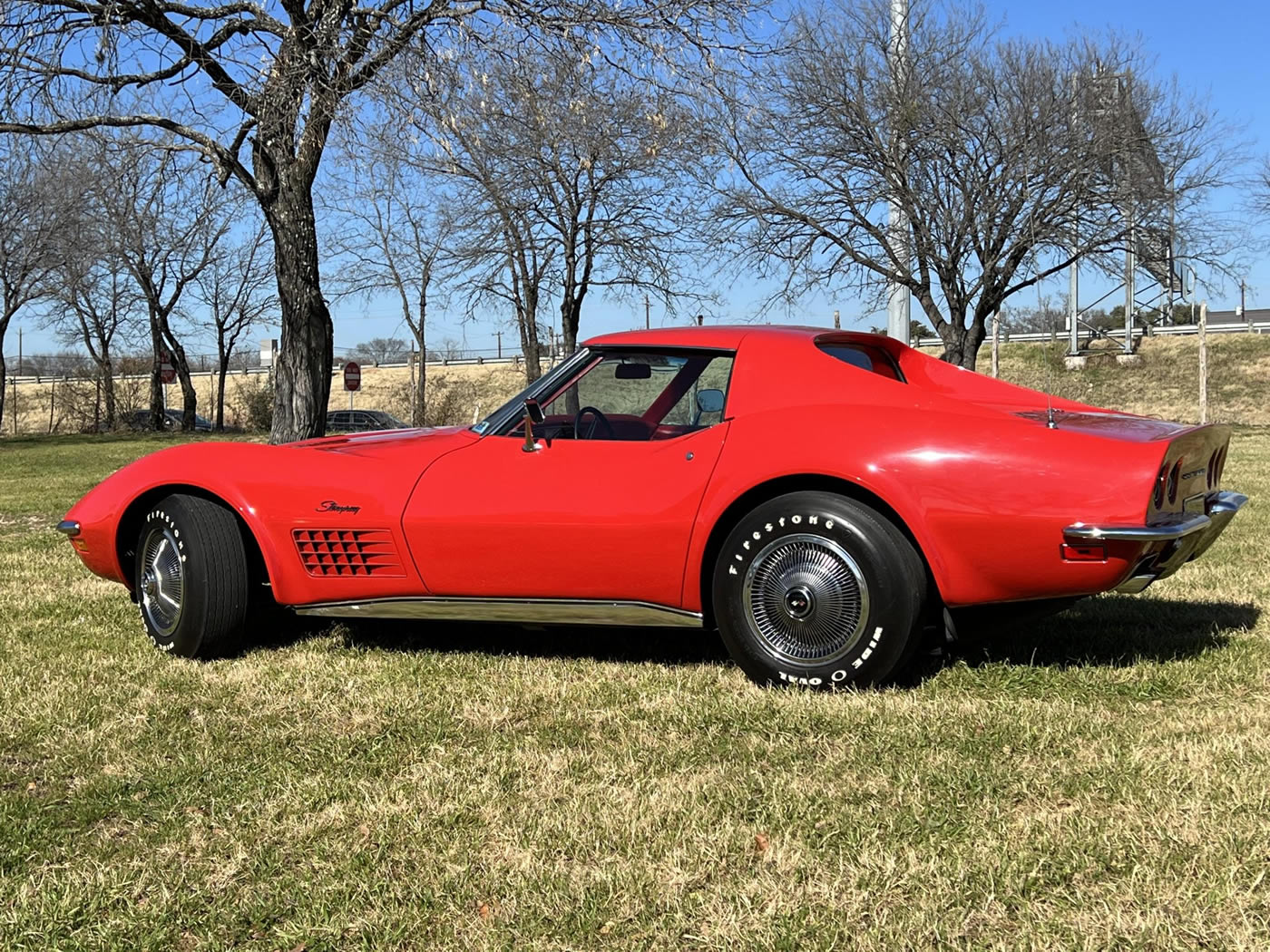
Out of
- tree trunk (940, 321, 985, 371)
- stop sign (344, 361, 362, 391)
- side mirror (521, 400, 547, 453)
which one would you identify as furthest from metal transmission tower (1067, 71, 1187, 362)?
stop sign (344, 361, 362, 391)

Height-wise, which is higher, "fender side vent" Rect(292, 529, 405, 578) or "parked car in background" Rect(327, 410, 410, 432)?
"parked car in background" Rect(327, 410, 410, 432)

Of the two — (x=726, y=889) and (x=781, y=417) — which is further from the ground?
(x=781, y=417)

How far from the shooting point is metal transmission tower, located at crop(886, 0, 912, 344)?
62.6 feet

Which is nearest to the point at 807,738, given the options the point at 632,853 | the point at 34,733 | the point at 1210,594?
the point at 632,853

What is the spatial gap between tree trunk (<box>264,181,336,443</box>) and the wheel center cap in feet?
22.6

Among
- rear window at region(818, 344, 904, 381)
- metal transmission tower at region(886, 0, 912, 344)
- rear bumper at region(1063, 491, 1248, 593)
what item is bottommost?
rear bumper at region(1063, 491, 1248, 593)

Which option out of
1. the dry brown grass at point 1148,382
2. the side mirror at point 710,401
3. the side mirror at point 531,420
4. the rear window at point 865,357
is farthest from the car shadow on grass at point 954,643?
the dry brown grass at point 1148,382

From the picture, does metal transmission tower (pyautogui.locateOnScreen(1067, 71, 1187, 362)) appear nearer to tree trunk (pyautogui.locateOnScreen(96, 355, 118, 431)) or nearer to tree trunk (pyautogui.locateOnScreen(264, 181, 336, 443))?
tree trunk (pyautogui.locateOnScreen(264, 181, 336, 443))

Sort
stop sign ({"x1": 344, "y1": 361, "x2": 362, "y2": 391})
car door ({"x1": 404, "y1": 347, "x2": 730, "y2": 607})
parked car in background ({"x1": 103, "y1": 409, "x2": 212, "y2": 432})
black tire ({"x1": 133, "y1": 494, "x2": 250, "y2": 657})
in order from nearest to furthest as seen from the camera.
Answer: car door ({"x1": 404, "y1": 347, "x2": 730, "y2": 607}), black tire ({"x1": 133, "y1": 494, "x2": 250, "y2": 657}), stop sign ({"x1": 344, "y1": 361, "x2": 362, "y2": 391}), parked car in background ({"x1": 103, "y1": 409, "x2": 212, "y2": 432})

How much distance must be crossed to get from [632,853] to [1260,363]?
38.5m

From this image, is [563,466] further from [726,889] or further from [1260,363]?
[1260,363]

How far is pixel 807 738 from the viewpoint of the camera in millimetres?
3662

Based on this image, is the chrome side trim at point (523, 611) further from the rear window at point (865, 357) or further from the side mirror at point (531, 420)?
the rear window at point (865, 357)

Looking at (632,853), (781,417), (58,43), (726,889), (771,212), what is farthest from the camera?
(771,212)
